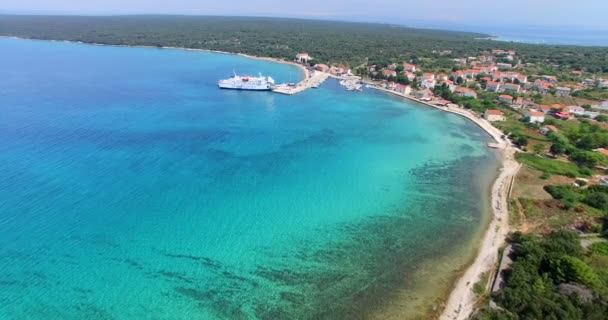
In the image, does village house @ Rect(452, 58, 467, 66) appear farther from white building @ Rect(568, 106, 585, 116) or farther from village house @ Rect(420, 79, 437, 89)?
white building @ Rect(568, 106, 585, 116)

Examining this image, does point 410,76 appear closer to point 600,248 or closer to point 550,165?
point 550,165

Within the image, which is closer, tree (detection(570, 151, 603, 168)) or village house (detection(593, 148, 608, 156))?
tree (detection(570, 151, 603, 168))

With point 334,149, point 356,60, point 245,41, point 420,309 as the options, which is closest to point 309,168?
point 334,149

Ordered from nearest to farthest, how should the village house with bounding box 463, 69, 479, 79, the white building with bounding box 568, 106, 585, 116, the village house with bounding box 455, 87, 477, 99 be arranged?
the white building with bounding box 568, 106, 585, 116 < the village house with bounding box 455, 87, 477, 99 < the village house with bounding box 463, 69, 479, 79

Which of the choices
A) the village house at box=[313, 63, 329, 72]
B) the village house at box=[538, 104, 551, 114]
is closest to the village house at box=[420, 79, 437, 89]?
the village house at box=[538, 104, 551, 114]

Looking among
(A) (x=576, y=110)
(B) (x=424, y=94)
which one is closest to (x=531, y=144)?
(A) (x=576, y=110)

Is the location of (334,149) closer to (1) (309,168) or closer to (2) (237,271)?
(1) (309,168)
